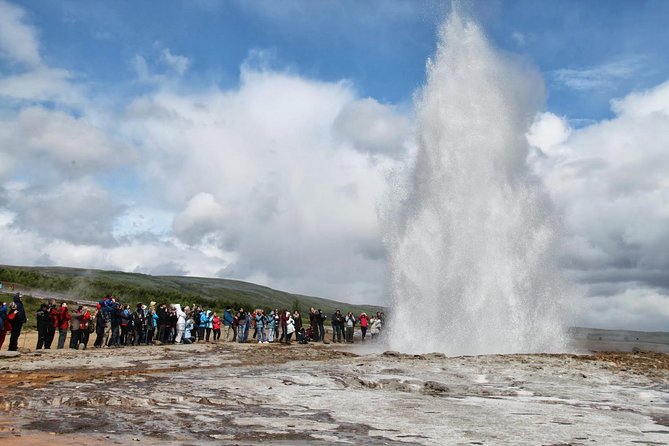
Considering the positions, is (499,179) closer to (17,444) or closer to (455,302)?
(455,302)

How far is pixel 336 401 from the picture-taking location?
11.4 metres

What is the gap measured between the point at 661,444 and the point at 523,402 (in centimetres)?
409

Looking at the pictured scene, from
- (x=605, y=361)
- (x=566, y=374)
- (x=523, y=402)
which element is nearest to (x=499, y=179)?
(x=605, y=361)

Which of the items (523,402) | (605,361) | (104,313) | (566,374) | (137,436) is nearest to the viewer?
(137,436)

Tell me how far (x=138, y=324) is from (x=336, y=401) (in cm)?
1580

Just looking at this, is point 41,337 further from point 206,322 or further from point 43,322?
point 206,322

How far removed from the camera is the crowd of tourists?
2167 cm

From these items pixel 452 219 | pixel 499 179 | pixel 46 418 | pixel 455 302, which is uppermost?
pixel 499 179

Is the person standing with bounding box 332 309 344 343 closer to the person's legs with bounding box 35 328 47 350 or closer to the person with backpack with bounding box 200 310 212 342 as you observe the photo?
the person with backpack with bounding box 200 310 212 342

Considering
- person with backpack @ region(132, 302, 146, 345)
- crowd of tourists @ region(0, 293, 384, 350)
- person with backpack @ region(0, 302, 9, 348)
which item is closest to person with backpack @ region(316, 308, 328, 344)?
crowd of tourists @ region(0, 293, 384, 350)

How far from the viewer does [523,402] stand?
1206 centimetres

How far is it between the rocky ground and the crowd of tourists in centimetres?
243

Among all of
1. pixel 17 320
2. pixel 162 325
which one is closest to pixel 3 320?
pixel 17 320

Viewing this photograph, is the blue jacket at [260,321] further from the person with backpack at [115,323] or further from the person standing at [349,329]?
the person with backpack at [115,323]
